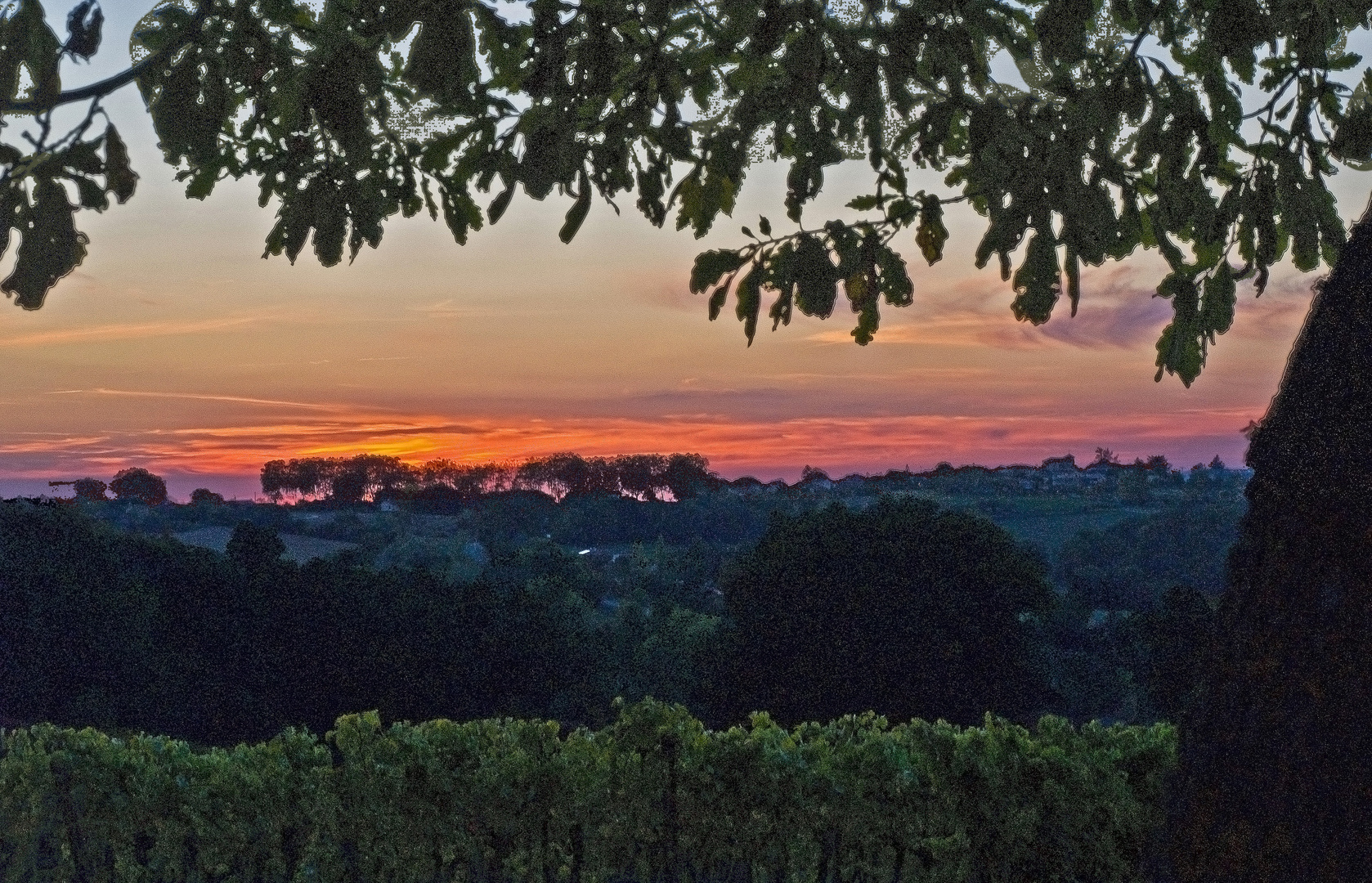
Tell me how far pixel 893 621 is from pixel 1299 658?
747 inches

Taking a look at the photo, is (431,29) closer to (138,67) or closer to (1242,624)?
(138,67)

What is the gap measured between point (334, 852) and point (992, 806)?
459 centimetres

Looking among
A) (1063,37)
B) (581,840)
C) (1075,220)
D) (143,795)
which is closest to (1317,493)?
(1075,220)

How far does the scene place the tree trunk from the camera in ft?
11.6

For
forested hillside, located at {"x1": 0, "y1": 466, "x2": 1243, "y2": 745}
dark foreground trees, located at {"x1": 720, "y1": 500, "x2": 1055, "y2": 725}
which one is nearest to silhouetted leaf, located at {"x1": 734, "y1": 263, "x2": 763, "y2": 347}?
forested hillside, located at {"x1": 0, "y1": 466, "x2": 1243, "y2": 745}

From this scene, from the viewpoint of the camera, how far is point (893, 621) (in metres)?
22.3

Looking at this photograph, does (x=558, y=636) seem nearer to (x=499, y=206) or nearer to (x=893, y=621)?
(x=893, y=621)

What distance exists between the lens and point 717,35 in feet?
15.5

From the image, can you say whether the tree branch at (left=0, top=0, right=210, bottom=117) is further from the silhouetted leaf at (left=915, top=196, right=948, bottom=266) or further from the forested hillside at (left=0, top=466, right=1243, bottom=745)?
the forested hillside at (left=0, top=466, right=1243, bottom=745)

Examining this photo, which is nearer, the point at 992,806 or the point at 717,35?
the point at 717,35

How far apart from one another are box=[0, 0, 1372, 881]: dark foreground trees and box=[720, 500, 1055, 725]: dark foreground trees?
681 inches

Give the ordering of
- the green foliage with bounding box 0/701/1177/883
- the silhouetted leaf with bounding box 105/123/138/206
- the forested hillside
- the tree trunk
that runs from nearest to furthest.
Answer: the silhouetted leaf with bounding box 105/123/138/206 → the tree trunk → the green foliage with bounding box 0/701/1177/883 → the forested hillside

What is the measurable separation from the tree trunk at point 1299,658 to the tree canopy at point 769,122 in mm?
814

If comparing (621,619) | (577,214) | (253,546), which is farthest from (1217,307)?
(621,619)
